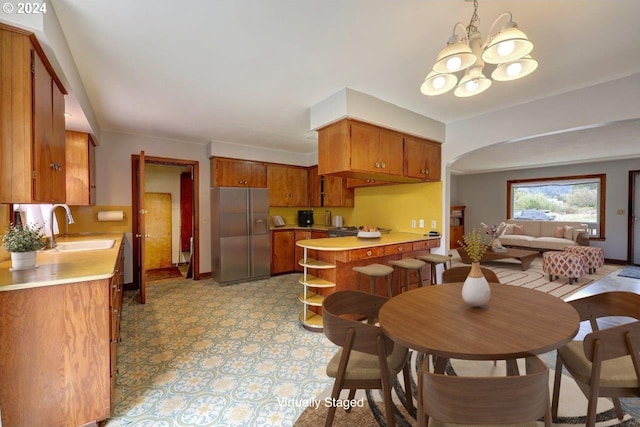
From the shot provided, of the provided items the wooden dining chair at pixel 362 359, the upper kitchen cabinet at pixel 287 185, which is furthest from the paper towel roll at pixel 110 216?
the wooden dining chair at pixel 362 359

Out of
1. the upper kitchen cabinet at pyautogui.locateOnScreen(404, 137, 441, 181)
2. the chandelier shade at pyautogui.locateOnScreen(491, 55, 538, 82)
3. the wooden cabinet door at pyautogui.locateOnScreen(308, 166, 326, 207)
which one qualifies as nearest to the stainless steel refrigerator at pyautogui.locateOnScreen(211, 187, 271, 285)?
the wooden cabinet door at pyautogui.locateOnScreen(308, 166, 326, 207)

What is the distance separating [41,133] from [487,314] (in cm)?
280

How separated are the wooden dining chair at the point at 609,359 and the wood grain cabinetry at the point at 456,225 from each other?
717 centimetres

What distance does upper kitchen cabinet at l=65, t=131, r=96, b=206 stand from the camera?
3299 millimetres

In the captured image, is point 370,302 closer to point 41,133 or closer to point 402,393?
point 402,393

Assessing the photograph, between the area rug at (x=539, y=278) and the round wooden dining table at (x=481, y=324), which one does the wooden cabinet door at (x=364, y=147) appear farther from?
the area rug at (x=539, y=278)

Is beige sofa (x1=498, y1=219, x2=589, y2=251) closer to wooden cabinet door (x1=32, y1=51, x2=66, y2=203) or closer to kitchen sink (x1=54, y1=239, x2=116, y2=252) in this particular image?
kitchen sink (x1=54, y1=239, x2=116, y2=252)

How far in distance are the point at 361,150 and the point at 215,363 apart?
2.47 m

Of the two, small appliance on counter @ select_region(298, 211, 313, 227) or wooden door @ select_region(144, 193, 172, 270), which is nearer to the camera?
wooden door @ select_region(144, 193, 172, 270)

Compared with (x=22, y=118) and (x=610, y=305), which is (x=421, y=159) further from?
(x=22, y=118)

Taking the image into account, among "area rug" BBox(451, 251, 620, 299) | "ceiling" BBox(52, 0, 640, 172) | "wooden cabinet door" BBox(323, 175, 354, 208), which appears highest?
"ceiling" BBox(52, 0, 640, 172)

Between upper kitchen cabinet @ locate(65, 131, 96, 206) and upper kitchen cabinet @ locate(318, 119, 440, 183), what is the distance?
2887 mm

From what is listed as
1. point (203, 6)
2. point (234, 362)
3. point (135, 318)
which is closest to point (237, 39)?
point (203, 6)

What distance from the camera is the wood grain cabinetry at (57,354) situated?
1.45 meters
